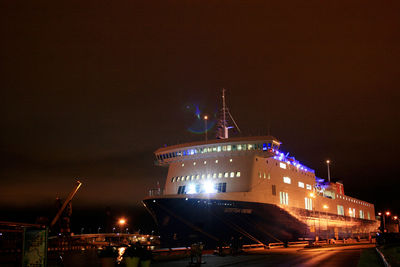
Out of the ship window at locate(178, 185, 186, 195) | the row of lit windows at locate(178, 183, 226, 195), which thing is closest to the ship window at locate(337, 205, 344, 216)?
the row of lit windows at locate(178, 183, 226, 195)

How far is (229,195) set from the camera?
3133cm

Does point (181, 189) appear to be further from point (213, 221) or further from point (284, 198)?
point (284, 198)

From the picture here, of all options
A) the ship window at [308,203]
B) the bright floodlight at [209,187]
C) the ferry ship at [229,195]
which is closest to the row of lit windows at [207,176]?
the ferry ship at [229,195]

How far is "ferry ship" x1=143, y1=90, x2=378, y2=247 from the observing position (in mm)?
29750

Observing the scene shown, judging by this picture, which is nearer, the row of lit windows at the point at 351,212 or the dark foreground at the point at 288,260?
the dark foreground at the point at 288,260

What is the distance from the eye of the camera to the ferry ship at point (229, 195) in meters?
29.8

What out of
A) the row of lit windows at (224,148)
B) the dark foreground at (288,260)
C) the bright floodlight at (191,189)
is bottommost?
the dark foreground at (288,260)

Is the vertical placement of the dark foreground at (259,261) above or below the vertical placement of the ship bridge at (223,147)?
below

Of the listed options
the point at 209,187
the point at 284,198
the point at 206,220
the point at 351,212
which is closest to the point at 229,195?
the point at 209,187

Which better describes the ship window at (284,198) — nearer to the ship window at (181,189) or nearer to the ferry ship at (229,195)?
the ferry ship at (229,195)

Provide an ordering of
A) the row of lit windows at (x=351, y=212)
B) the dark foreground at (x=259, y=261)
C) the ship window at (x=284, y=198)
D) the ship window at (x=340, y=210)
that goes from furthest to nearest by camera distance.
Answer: the row of lit windows at (x=351, y=212)
the ship window at (x=340, y=210)
the ship window at (x=284, y=198)
the dark foreground at (x=259, y=261)

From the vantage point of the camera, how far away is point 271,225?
33.4m

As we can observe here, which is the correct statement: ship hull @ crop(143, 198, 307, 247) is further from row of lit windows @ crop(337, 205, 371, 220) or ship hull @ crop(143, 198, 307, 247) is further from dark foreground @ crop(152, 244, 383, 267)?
row of lit windows @ crop(337, 205, 371, 220)

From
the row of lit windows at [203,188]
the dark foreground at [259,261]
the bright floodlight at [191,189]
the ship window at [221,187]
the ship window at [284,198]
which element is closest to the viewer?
the dark foreground at [259,261]
